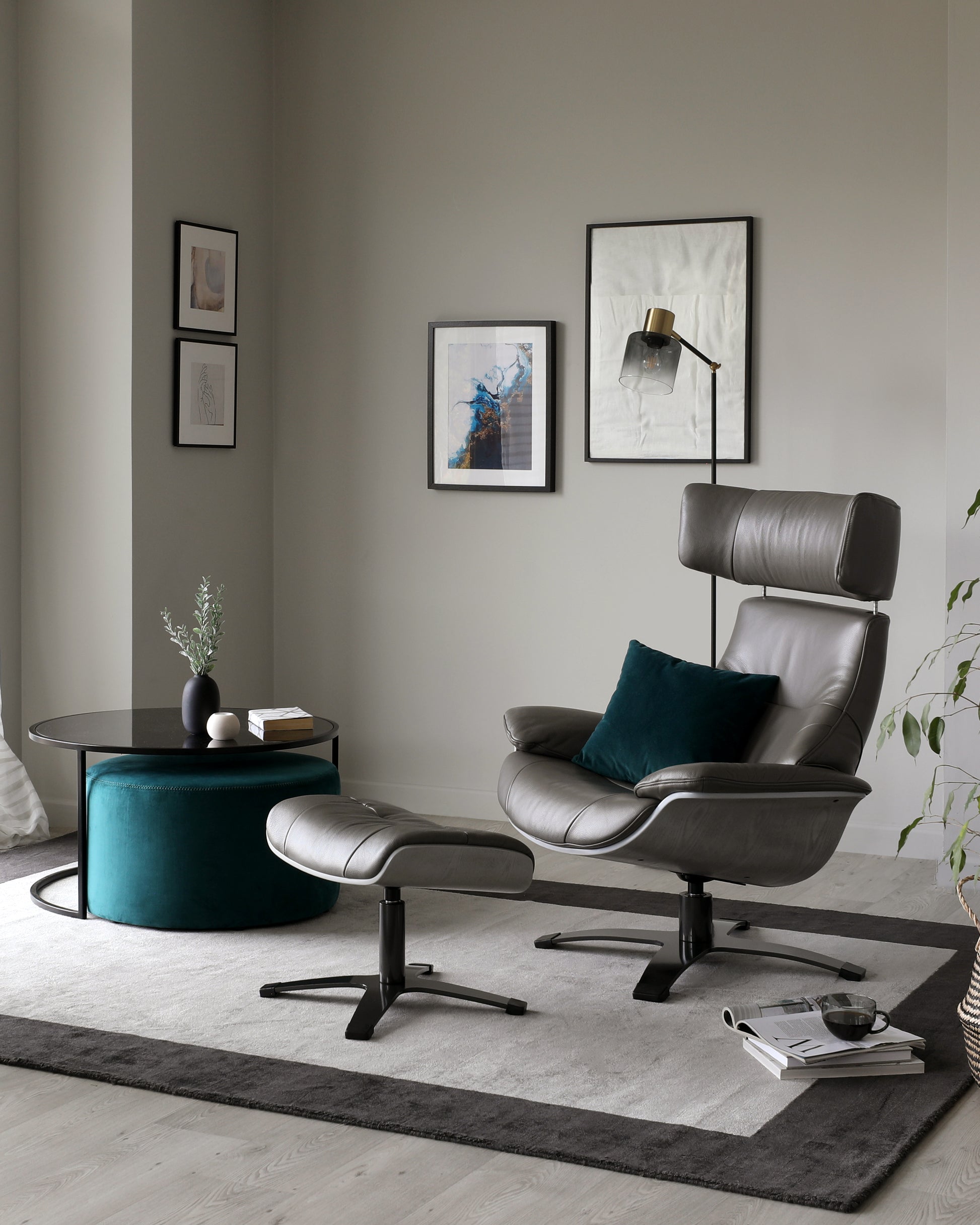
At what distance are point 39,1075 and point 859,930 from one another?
2.11 metres

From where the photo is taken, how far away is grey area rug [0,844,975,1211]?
94.9 inches

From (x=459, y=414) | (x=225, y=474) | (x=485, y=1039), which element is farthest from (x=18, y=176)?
(x=485, y=1039)

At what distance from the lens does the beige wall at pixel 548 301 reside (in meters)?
4.67

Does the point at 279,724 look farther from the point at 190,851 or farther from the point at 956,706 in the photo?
the point at 956,706

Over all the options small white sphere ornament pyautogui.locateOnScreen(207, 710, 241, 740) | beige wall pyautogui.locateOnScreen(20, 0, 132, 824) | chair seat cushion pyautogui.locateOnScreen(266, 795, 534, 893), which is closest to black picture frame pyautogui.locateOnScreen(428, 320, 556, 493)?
beige wall pyautogui.locateOnScreen(20, 0, 132, 824)

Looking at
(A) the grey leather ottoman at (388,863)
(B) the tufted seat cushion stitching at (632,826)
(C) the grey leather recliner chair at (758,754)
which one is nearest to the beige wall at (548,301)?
(C) the grey leather recliner chair at (758,754)

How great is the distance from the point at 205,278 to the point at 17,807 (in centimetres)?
190

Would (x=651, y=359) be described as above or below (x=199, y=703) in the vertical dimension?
above

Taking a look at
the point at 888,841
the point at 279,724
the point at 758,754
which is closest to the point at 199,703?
the point at 279,724

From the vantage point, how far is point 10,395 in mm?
5043

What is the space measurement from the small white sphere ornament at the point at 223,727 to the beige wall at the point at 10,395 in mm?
1438

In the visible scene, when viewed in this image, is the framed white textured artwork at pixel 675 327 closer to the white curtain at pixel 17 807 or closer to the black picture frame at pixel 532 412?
the black picture frame at pixel 532 412

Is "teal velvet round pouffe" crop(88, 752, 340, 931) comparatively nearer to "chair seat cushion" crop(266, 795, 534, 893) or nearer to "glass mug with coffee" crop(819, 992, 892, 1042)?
"chair seat cushion" crop(266, 795, 534, 893)

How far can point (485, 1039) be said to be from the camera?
3035 millimetres
